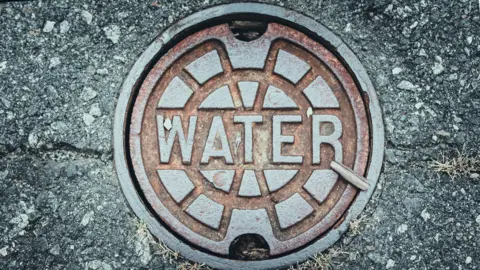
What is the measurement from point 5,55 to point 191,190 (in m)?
0.88

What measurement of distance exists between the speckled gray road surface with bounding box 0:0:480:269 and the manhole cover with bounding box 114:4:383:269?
7 centimetres

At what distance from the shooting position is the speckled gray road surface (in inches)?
86.3

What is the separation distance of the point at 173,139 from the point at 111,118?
0.82 ft

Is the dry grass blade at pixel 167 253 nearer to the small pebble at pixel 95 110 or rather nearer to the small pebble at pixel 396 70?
the small pebble at pixel 95 110

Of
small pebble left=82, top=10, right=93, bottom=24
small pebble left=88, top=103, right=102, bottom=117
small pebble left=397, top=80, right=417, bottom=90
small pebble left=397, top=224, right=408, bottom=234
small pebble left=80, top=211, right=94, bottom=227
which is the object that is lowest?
small pebble left=397, top=224, right=408, bottom=234

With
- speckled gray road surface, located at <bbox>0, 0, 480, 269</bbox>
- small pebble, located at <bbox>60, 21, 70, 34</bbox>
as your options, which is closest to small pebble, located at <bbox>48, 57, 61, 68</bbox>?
speckled gray road surface, located at <bbox>0, 0, 480, 269</bbox>

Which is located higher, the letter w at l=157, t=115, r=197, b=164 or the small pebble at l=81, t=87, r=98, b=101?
the small pebble at l=81, t=87, r=98, b=101

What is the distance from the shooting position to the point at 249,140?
2.21 meters

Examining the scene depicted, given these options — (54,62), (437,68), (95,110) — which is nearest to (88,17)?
(54,62)

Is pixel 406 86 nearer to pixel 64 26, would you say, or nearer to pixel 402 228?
pixel 402 228

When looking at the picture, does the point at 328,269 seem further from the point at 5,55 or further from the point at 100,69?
the point at 5,55

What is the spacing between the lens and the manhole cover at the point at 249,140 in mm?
2184

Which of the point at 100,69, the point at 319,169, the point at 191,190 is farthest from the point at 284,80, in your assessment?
the point at 100,69

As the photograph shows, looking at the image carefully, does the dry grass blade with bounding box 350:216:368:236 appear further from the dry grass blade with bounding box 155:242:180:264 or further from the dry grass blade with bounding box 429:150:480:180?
the dry grass blade with bounding box 155:242:180:264
